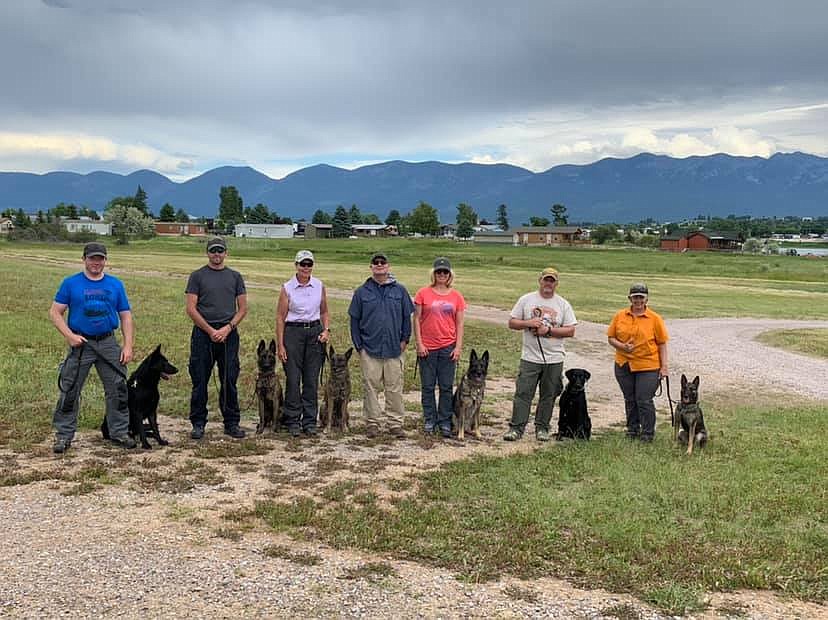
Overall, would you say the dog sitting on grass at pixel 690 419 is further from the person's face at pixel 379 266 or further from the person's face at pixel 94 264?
the person's face at pixel 94 264

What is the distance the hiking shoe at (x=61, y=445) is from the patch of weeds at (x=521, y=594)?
5179 millimetres

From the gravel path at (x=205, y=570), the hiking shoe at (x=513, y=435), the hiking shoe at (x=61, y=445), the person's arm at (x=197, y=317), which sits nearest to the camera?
the gravel path at (x=205, y=570)

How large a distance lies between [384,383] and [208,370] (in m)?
2.11

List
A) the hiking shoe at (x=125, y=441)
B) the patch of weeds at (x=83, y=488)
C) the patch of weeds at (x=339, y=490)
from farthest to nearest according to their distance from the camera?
the hiking shoe at (x=125, y=441) < the patch of weeds at (x=339, y=490) < the patch of weeds at (x=83, y=488)

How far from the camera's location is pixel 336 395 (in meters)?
8.86

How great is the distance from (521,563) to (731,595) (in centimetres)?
140

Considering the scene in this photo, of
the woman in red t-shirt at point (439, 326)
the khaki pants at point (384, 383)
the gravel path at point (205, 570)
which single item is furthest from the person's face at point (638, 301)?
the gravel path at point (205, 570)

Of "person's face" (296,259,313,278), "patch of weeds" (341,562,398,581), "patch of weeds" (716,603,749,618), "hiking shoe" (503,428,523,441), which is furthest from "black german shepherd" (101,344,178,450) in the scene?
"patch of weeds" (716,603,749,618)

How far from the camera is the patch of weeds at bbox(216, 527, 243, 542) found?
546 cm

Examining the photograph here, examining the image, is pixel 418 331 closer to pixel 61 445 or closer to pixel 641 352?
pixel 641 352

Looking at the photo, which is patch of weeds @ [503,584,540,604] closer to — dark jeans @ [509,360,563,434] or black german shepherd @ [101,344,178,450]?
dark jeans @ [509,360,563,434]

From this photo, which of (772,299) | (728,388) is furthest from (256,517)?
(772,299)

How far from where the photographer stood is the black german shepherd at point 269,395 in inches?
340

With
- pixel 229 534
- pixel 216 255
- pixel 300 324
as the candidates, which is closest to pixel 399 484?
pixel 229 534
